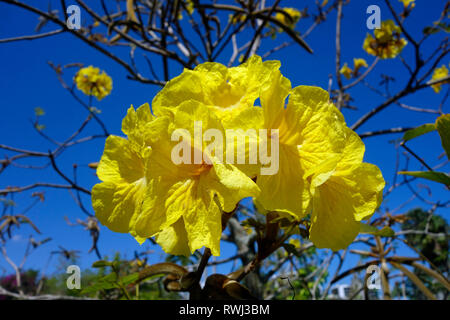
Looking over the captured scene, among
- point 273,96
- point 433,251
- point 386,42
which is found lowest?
point 433,251

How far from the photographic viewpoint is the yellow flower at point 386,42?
253 centimetres

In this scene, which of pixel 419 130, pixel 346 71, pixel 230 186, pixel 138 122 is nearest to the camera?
pixel 230 186

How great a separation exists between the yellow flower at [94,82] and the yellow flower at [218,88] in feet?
9.54

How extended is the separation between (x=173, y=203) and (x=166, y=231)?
10cm

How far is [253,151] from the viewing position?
0.41m

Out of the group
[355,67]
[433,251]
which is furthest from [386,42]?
[433,251]

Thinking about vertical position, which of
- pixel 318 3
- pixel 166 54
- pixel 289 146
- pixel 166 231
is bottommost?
pixel 166 231

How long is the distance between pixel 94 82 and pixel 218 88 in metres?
3.08

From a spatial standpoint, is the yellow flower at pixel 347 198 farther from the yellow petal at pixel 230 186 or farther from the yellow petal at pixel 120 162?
the yellow petal at pixel 120 162

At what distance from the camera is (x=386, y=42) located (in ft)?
8.67

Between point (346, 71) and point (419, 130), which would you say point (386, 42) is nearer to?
point (346, 71)

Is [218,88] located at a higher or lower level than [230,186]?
higher
